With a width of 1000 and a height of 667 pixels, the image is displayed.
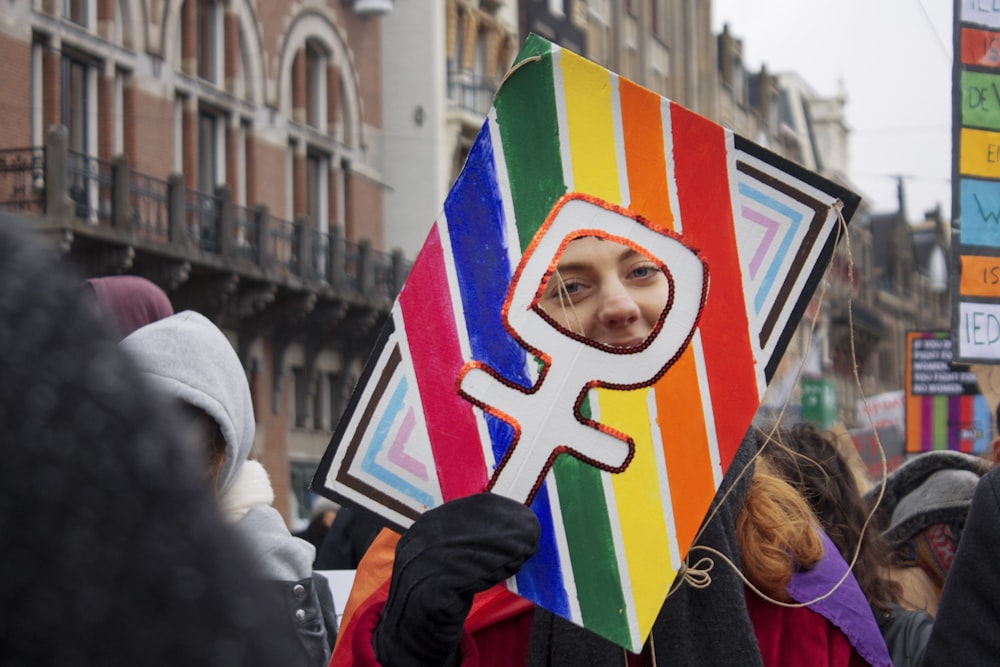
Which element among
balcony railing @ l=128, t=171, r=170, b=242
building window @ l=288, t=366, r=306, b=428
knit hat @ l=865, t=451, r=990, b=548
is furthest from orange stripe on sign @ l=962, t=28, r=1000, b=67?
building window @ l=288, t=366, r=306, b=428

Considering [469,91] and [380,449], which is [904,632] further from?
[469,91]

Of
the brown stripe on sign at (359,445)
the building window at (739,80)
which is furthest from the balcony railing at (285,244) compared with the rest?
the building window at (739,80)

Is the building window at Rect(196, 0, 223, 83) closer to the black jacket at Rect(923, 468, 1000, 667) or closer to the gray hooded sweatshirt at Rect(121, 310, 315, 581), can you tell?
the gray hooded sweatshirt at Rect(121, 310, 315, 581)

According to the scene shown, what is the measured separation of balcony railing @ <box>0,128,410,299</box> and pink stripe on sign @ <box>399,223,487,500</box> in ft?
52.8

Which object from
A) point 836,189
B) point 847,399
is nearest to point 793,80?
point 847,399

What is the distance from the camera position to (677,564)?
1723 mm

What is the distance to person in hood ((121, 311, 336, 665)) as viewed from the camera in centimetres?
210

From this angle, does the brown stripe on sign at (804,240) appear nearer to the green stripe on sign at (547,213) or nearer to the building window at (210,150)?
the green stripe on sign at (547,213)

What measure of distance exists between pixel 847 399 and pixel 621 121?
175 ft

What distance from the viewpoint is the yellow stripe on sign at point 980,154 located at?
154 inches

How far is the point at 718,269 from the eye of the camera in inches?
72.8

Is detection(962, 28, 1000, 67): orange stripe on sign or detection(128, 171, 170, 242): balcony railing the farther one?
detection(128, 171, 170, 242): balcony railing

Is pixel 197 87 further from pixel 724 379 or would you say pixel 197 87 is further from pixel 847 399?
pixel 847 399

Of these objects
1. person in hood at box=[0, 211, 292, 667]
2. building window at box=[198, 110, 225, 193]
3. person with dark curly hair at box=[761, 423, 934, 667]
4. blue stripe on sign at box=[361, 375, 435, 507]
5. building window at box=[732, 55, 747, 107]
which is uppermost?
building window at box=[732, 55, 747, 107]
